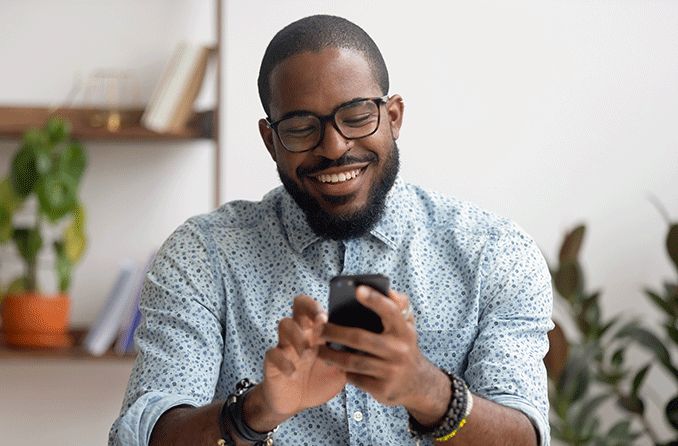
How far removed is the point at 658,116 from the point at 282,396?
6.88ft

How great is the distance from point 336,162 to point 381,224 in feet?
0.59

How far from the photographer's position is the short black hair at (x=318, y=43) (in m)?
1.67

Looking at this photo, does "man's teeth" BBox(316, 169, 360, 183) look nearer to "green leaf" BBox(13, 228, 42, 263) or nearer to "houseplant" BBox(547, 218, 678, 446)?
"houseplant" BBox(547, 218, 678, 446)

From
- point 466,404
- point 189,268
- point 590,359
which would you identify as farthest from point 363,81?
point 590,359

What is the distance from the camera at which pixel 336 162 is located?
5.32ft

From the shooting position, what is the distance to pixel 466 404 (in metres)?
1.38

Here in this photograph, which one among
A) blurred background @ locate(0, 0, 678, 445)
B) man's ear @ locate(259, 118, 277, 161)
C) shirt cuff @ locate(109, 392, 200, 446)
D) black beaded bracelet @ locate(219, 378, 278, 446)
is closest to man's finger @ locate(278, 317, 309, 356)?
black beaded bracelet @ locate(219, 378, 278, 446)

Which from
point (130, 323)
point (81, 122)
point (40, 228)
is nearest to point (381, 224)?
A: point (130, 323)

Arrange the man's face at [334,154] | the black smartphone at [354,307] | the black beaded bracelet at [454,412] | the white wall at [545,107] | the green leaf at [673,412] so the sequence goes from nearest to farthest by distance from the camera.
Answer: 1. the black smartphone at [354,307]
2. the black beaded bracelet at [454,412]
3. the man's face at [334,154]
4. the green leaf at [673,412]
5. the white wall at [545,107]

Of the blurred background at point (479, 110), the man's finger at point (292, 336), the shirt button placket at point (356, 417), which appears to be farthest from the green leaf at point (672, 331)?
the man's finger at point (292, 336)

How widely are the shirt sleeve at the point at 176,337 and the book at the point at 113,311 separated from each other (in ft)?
4.04

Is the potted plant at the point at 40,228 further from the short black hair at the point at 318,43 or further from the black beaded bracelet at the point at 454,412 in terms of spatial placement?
the black beaded bracelet at the point at 454,412

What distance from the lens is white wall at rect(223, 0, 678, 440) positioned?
10.2 ft

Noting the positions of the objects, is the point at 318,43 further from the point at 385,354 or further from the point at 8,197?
the point at 8,197
